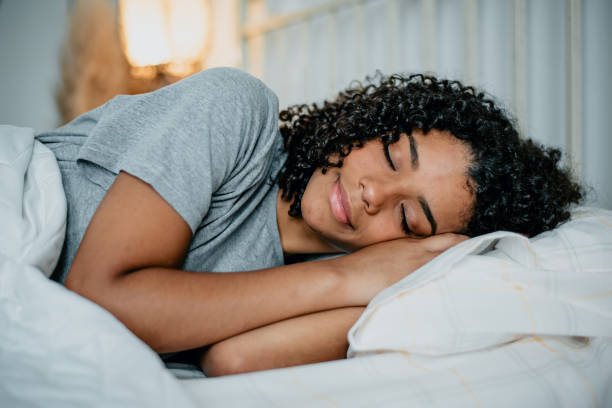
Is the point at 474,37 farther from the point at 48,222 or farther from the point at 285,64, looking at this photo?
the point at 48,222

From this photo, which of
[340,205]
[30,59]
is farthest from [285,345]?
[30,59]

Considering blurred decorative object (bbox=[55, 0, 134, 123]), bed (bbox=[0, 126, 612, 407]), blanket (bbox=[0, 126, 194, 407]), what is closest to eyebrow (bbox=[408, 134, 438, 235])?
bed (bbox=[0, 126, 612, 407])

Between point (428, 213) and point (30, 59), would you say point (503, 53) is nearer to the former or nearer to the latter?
point (428, 213)

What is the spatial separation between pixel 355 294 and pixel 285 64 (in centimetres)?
142

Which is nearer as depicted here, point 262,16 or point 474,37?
point 474,37

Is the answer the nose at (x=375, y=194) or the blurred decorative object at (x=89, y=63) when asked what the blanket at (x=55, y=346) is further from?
the blurred decorative object at (x=89, y=63)

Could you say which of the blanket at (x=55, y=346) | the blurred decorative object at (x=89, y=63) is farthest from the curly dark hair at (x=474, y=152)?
the blurred decorative object at (x=89, y=63)

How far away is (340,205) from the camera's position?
2.44ft

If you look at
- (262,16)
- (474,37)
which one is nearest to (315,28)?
(262,16)

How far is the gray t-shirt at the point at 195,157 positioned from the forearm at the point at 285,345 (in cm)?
20

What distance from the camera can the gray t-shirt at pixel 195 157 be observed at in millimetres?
583

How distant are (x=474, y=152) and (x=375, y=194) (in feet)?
0.75

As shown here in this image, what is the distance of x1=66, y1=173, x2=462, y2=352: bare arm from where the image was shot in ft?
1.72

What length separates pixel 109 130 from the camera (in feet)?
2.11
